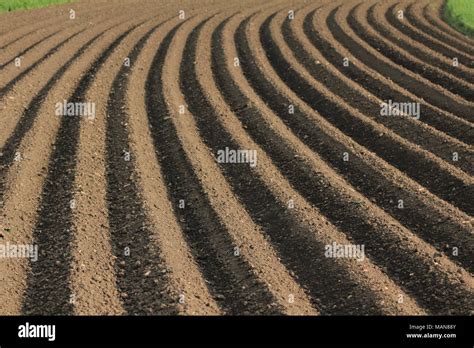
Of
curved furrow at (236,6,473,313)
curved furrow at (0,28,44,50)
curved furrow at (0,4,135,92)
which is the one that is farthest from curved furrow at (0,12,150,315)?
curved furrow at (0,28,44,50)

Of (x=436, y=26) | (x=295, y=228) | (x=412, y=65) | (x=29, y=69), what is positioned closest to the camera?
(x=295, y=228)

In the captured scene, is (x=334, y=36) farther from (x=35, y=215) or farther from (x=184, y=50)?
(x=35, y=215)

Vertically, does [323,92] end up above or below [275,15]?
below

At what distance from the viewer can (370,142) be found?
8.71 m

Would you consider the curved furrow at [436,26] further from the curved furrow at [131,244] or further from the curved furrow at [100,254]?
the curved furrow at [131,244]

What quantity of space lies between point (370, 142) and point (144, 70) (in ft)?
14.0

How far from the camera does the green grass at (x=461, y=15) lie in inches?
626

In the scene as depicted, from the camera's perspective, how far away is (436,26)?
53.0 feet

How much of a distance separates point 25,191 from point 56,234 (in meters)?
0.97

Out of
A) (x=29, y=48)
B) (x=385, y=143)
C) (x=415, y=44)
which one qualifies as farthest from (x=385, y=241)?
(x=29, y=48)

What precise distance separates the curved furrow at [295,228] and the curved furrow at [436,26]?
6.06 meters

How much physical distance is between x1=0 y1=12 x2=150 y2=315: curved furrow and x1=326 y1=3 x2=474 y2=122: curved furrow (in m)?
5.13

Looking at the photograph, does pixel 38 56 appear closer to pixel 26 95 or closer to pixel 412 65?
pixel 26 95
